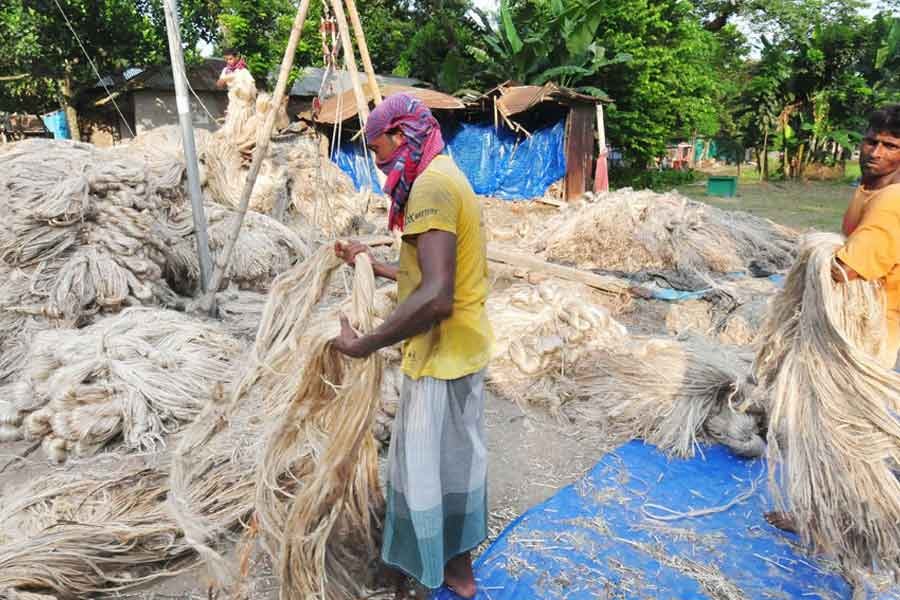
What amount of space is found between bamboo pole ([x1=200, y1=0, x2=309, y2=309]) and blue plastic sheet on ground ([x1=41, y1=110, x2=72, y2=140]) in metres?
14.2

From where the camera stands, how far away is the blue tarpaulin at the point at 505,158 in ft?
43.3

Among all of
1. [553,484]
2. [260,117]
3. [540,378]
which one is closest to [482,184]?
[260,117]

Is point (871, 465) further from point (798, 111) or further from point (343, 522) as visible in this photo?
point (798, 111)

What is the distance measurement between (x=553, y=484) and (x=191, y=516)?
1749 millimetres

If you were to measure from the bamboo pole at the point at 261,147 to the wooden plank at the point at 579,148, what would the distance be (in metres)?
9.39

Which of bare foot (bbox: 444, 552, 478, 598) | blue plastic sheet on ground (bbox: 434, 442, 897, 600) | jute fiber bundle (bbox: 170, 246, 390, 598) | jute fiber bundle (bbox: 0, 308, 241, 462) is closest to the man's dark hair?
blue plastic sheet on ground (bbox: 434, 442, 897, 600)

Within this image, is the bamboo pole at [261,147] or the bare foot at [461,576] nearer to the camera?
the bare foot at [461,576]

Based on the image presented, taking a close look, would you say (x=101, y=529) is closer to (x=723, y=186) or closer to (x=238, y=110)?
(x=238, y=110)

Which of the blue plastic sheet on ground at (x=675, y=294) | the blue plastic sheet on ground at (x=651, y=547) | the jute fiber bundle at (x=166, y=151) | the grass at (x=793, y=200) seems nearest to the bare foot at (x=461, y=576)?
the blue plastic sheet on ground at (x=651, y=547)

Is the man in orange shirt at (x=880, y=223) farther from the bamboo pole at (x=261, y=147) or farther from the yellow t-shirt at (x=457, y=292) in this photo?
the bamboo pole at (x=261, y=147)

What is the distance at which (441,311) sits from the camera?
1.71 meters

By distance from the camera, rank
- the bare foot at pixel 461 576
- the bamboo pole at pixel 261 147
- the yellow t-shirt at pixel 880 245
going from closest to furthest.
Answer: the yellow t-shirt at pixel 880 245
the bare foot at pixel 461 576
the bamboo pole at pixel 261 147

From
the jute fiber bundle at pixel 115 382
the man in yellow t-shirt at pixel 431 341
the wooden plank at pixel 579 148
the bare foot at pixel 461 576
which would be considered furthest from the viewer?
the wooden plank at pixel 579 148

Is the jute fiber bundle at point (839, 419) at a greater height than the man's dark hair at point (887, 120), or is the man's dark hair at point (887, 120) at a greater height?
the man's dark hair at point (887, 120)
